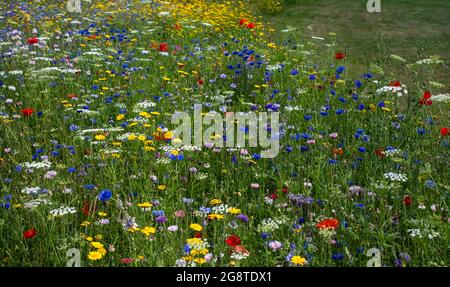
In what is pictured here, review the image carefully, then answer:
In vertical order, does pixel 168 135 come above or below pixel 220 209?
above

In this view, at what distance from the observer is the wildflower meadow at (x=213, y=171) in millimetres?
2906

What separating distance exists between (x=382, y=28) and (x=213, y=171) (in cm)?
806

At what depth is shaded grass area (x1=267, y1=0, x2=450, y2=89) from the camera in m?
8.03

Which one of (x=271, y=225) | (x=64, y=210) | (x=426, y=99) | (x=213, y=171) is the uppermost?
(x=426, y=99)

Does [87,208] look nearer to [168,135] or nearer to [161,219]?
[161,219]

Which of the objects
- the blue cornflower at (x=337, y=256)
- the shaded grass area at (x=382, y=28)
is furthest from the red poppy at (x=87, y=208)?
the shaded grass area at (x=382, y=28)

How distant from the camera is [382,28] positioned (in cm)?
1072

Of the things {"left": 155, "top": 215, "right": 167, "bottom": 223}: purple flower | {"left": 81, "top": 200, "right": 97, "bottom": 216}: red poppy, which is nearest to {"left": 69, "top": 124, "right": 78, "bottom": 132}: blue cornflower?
{"left": 81, "top": 200, "right": 97, "bottom": 216}: red poppy

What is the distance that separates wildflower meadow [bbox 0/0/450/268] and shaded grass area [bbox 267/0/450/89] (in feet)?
6.05

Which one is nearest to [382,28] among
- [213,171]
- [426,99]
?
[426,99]

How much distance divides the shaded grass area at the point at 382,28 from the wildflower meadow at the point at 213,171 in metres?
1.84

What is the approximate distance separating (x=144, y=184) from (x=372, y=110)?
A: 8.55 ft

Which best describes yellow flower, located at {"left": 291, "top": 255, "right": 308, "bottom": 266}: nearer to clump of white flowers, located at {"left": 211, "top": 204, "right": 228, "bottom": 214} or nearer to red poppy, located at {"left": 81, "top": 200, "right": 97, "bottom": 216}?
clump of white flowers, located at {"left": 211, "top": 204, "right": 228, "bottom": 214}

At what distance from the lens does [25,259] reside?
116 inches
